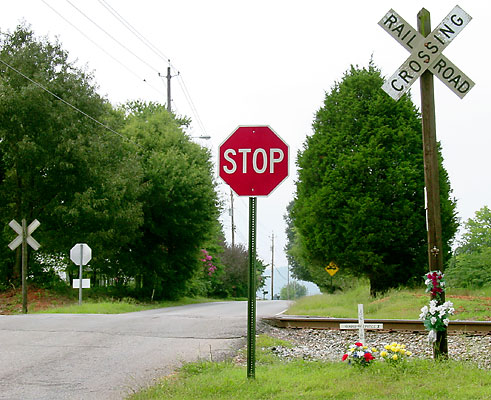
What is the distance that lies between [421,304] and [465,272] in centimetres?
871

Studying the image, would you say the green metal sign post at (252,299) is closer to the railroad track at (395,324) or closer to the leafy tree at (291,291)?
the railroad track at (395,324)

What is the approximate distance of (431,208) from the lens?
331 inches

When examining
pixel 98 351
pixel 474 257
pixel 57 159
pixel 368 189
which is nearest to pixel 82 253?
pixel 57 159

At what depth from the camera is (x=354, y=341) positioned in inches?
503

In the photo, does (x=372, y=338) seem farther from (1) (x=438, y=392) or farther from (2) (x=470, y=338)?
(1) (x=438, y=392)

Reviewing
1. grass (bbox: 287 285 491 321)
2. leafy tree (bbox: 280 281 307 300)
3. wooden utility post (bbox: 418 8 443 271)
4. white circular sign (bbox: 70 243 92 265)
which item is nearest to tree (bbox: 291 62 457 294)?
grass (bbox: 287 285 491 321)

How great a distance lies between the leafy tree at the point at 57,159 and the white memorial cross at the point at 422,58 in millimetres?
20037

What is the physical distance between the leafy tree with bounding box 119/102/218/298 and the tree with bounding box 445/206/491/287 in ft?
44.8

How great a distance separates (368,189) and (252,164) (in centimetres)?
1690

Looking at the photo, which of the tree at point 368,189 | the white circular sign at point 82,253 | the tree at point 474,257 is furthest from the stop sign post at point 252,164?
the tree at point 474,257

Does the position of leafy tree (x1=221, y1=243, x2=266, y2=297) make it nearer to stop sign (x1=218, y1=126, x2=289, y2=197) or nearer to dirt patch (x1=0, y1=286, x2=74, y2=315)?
dirt patch (x1=0, y1=286, x2=74, y2=315)

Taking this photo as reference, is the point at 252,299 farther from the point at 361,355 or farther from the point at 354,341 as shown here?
the point at 354,341

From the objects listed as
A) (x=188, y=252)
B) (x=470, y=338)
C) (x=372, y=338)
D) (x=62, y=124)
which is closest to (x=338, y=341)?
(x=372, y=338)

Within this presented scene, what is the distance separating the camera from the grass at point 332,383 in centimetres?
636
